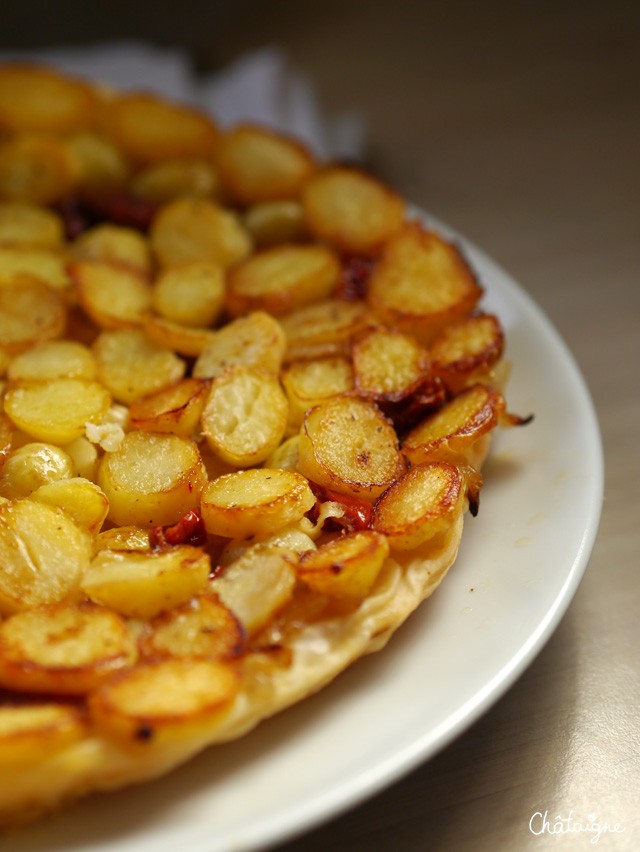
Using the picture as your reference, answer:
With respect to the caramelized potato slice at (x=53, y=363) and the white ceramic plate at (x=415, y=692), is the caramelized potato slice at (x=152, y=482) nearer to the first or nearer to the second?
the caramelized potato slice at (x=53, y=363)

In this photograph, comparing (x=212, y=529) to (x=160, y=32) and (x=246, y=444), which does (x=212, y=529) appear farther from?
(x=160, y=32)

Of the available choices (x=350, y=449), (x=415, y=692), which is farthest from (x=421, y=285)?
(x=415, y=692)

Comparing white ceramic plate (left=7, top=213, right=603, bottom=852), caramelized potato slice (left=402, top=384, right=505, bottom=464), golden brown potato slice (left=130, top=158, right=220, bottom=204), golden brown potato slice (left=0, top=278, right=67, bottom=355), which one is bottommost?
white ceramic plate (left=7, top=213, right=603, bottom=852)

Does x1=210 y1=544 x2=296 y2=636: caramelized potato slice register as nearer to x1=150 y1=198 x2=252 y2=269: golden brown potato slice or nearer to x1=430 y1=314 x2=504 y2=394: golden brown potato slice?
x1=430 y1=314 x2=504 y2=394: golden brown potato slice

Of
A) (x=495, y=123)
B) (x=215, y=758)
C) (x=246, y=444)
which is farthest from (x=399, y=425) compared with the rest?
(x=495, y=123)

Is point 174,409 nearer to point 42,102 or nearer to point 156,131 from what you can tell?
point 156,131

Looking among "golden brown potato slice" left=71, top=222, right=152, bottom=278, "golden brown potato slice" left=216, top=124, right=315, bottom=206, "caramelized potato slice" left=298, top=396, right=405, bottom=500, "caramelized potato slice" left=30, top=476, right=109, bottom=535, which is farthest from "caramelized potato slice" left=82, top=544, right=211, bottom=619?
"golden brown potato slice" left=216, top=124, right=315, bottom=206
